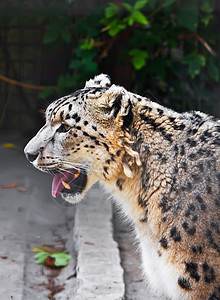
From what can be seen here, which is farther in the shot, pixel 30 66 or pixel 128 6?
pixel 30 66

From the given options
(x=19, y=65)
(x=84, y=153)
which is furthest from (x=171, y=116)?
(x=19, y=65)

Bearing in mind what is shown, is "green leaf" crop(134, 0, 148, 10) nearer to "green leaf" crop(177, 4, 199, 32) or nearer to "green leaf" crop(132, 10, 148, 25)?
"green leaf" crop(132, 10, 148, 25)

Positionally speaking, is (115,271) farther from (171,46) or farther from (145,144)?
(171,46)

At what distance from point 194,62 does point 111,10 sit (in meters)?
1.34

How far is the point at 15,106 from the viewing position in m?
7.79

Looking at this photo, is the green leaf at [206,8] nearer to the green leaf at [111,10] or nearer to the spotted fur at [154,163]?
the green leaf at [111,10]

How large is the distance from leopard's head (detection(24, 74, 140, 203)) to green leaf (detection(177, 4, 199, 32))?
12.8 ft

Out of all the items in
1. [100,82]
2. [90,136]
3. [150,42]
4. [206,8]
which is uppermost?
[206,8]

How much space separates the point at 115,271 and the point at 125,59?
13.0ft

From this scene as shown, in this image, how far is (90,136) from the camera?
2902 millimetres

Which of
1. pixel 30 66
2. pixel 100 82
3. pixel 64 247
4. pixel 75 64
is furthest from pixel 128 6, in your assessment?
pixel 100 82

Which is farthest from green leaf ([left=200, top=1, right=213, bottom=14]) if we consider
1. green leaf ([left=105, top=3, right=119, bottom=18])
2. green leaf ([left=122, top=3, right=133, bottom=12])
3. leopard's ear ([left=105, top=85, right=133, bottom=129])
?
leopard's ear ([left=105, top=85, right=133, bottom=129])

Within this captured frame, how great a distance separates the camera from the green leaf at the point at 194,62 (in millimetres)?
6723

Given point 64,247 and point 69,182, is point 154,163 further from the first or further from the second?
point 64,247
